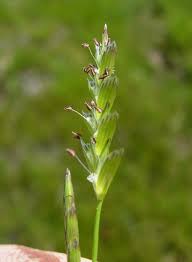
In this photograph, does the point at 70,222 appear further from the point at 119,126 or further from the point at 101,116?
the point at 119,126

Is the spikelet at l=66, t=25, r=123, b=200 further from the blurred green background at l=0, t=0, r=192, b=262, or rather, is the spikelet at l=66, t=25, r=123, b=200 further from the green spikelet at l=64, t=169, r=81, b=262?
the blurred green background at l=0, t=0, r=192, b=262

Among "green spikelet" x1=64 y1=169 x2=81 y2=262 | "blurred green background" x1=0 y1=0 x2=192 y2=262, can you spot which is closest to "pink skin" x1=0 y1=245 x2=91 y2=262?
"green spikelet" x1=64 y1=169 x2=81 y2=262

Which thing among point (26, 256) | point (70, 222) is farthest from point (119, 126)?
point (70, 222)

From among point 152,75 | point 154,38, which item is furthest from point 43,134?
point 154,38

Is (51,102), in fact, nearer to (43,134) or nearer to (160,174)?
(43,134)

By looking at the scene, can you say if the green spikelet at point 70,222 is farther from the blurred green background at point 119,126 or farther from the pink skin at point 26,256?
the blurred green background at point 119,126

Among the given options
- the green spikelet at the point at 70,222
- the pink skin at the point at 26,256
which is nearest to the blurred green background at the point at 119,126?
the pink skin at the point at 26,256
